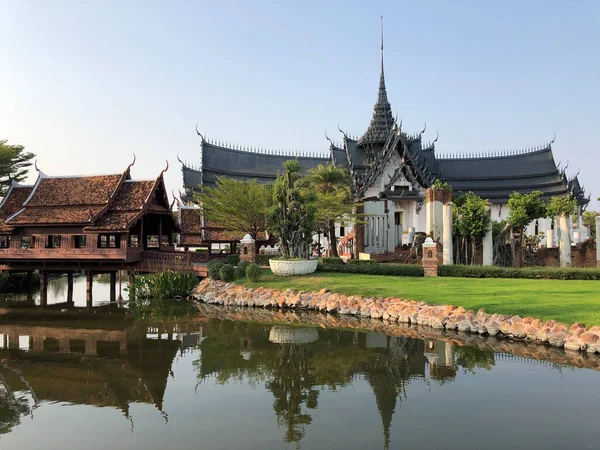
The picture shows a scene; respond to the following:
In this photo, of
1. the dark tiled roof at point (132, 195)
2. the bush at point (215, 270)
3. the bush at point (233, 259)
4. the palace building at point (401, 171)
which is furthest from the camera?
the palace building at point (401, 171)

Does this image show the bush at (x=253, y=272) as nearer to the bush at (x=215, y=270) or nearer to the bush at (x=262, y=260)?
the bush at (x=215, y=270)

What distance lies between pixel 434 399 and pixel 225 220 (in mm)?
18613

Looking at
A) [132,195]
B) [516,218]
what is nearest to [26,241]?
[132,195]

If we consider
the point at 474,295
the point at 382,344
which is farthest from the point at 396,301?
the point at 382,344

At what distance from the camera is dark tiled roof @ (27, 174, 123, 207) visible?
23.2m

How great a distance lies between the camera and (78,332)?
1432 cm

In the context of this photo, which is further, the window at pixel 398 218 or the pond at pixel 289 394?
the window at pixel 398 218

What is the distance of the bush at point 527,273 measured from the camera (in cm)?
1830

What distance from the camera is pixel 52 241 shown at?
22906 millimetres

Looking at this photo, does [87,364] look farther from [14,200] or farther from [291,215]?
[14,200]

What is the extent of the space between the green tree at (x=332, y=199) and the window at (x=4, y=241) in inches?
623

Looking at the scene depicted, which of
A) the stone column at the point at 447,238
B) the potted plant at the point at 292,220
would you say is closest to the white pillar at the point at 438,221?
the stone column at the point at 447,238

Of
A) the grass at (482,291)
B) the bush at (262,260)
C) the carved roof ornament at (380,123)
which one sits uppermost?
the carved roof ornament at (380,123)

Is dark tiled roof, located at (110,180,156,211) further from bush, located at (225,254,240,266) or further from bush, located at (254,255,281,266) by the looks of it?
bush, located at (254,255,281,266)
